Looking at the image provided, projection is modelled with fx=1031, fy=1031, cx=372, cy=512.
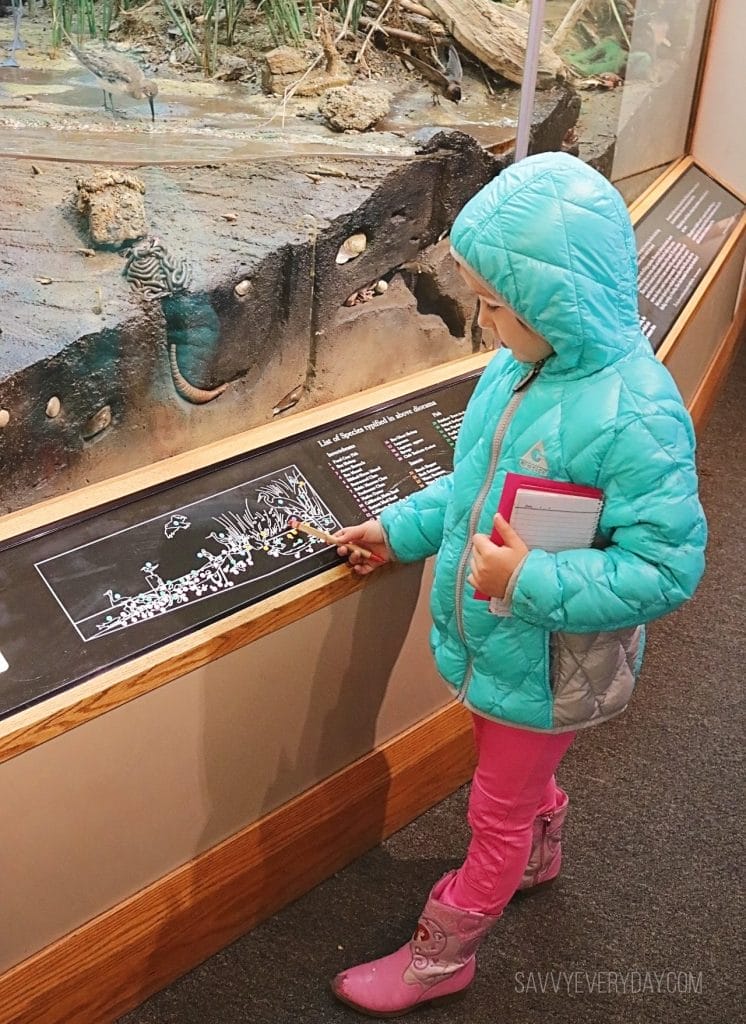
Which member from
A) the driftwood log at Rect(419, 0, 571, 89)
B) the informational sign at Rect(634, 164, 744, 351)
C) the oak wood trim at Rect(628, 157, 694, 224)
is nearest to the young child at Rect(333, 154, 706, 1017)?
the driftwood log at Rect(419, 0, 571, 89)

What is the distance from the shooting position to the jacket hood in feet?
3.81

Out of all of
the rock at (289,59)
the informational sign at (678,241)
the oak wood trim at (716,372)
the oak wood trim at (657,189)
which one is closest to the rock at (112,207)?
the rock at (289,59)

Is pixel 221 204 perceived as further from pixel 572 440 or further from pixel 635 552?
pixel 635 552

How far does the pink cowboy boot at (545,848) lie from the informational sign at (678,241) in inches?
49.6

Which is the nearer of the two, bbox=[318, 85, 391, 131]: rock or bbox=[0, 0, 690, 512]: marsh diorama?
bbox=[0, 0, 690, 512]: marsh diorama

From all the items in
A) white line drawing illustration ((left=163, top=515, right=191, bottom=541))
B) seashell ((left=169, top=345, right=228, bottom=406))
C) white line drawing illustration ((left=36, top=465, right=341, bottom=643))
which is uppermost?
seashell ((left=169, top=345, right=228, bottom=406))

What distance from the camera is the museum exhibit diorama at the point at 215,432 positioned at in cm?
148

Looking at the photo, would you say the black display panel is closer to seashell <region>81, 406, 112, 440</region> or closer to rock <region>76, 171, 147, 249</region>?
seashell <region>81, 406, 112, 440</region>

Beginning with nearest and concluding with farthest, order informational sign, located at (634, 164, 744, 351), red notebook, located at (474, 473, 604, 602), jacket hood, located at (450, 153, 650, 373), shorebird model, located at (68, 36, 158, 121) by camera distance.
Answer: jacket hood, located at (450, 153, 650, 373)
red notebook, located at (474, 473, 604, 602)
shorebird model, located at (68, 36, 158, 121)
informational sign, located at (634, 164, 744, 351)

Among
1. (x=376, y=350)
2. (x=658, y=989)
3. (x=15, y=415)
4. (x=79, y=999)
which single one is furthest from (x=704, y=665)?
(x=15, y=415)

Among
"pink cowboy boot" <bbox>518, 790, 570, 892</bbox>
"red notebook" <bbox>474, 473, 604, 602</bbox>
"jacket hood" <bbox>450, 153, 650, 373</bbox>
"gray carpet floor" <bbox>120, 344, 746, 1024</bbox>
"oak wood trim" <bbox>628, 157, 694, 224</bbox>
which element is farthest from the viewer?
"oak wood trim" <bbox>628, 157, 694, 224</bbox>

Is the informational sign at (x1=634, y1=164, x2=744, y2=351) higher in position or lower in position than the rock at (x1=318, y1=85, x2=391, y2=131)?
lower

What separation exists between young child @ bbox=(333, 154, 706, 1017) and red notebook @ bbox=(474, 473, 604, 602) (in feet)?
0.06

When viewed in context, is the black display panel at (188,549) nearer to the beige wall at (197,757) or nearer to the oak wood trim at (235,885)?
the beige wall at (197,757)
